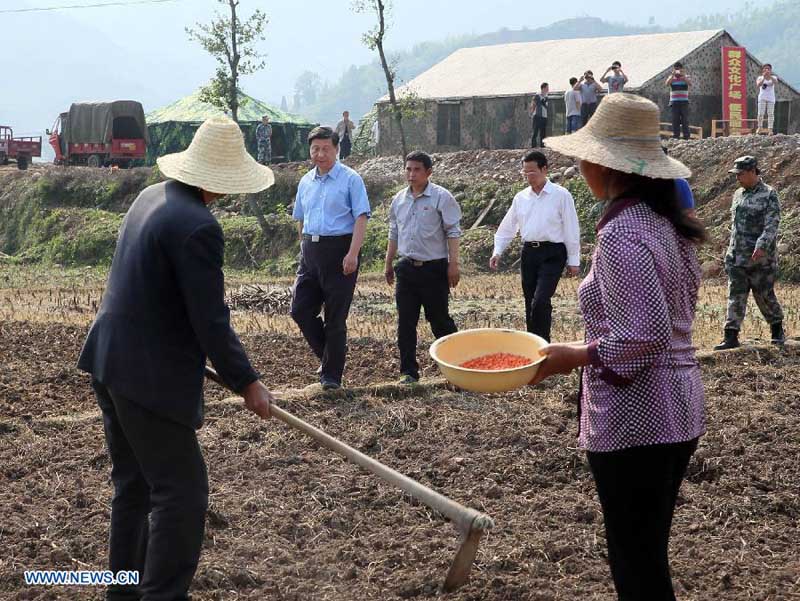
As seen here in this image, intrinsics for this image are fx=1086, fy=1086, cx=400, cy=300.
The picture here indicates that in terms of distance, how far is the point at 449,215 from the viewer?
7.67 meters

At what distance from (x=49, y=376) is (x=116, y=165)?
26922 millimetres

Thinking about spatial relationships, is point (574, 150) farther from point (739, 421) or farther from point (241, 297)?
point (241, 297)

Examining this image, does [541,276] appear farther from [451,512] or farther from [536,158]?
[451,512]

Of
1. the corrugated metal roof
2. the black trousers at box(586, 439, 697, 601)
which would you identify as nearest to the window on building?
the corrugated metal roof

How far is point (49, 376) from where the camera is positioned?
8.28 m

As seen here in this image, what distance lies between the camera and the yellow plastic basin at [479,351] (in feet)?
12.2

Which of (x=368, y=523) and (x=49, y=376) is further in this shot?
(x=49, y=376)

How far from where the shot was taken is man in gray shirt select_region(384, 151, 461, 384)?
766 centimetres

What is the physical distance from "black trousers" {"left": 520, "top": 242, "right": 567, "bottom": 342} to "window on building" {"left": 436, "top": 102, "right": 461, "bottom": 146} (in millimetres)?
24713

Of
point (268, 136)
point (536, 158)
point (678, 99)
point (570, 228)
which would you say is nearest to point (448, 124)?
point (268, 136)

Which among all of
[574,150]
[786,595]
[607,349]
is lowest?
[786,595]

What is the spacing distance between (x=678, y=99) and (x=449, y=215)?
16.9 meters

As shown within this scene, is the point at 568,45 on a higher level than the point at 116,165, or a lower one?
higher

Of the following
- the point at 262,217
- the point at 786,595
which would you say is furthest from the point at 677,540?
the point at 262,217
